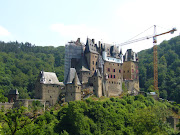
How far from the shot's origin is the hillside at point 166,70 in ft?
273

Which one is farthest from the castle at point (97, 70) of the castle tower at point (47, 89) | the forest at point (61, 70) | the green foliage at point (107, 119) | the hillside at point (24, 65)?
the hillside at point (24, 65)

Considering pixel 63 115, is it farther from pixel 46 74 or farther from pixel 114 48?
pixel 114 48

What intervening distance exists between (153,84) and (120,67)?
22024 mm

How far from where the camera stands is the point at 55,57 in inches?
5522

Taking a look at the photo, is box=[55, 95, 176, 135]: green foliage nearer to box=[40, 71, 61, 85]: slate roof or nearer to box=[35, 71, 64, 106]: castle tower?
box=[35, 71, 64, 106]: castle tower

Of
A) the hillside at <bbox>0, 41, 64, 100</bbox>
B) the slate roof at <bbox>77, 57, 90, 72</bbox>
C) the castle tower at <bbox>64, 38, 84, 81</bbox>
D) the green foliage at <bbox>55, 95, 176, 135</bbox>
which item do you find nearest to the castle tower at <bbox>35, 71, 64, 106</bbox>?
the slate roof at <bbox>77, 57, 90, 72</bbox>

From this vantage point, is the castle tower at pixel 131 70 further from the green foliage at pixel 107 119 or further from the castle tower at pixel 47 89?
the castle tower at pixel 47 89

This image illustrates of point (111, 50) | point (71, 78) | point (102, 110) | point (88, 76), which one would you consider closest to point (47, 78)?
point (71, 78)

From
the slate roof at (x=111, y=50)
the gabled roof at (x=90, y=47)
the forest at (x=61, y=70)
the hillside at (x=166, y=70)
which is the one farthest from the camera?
the forest at (x=61, y=70)

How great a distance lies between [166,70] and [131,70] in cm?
2923

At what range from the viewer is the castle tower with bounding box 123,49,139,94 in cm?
7231

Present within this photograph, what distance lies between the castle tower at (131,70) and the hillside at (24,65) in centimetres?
3112

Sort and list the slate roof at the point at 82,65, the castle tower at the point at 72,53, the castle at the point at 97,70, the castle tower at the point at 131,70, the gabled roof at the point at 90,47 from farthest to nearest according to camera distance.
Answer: the castle tower at the point at 131,70
the castle tower at the point at 72,53
the gabled roof at the point at 90,47
the slate roof at the point at 82,65
the castle at the point at 97,70

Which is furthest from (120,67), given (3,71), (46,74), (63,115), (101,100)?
(3,71)
